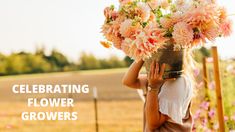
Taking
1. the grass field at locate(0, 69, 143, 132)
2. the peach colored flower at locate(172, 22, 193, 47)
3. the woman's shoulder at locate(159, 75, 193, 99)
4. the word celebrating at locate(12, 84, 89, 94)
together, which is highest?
the peach colored flower at locate(172, 22, 193, 47)

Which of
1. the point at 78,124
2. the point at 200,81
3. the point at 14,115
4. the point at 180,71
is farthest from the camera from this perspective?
the point at 14,115

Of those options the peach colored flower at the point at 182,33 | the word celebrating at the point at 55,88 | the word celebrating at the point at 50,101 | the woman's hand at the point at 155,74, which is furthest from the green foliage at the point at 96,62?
the peach colored flower at the point at 182,33

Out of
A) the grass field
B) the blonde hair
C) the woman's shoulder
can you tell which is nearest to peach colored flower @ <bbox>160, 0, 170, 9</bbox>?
the blonde hair

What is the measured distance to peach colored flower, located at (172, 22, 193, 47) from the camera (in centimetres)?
257

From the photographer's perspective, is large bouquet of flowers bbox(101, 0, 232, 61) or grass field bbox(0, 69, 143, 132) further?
grass field bbox(0, 69, 143, 132)

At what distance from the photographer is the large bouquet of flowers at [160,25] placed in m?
2.57

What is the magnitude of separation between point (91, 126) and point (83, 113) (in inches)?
35.9

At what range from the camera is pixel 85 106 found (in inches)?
467

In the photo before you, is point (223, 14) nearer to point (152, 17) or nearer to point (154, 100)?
point (152, 17)

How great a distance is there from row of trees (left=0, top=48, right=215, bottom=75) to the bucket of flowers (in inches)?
249

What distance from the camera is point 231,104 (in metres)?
5.34

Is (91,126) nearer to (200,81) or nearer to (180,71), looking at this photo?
(200,81)

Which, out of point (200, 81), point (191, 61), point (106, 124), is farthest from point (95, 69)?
point (191, 61)

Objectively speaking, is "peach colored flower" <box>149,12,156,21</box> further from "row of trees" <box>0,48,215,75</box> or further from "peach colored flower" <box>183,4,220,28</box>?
"row of trees" <box>0,48,215,75</box>
